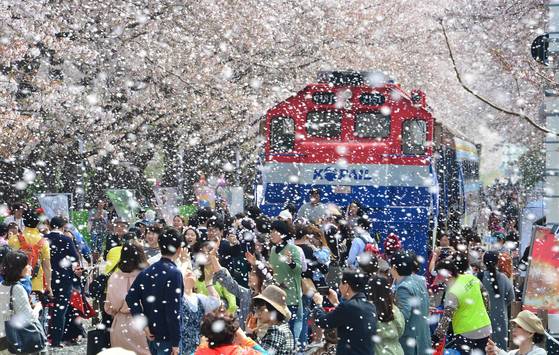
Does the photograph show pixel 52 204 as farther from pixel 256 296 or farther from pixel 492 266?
pixel 256 296

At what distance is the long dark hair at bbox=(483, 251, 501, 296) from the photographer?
32.7 ft

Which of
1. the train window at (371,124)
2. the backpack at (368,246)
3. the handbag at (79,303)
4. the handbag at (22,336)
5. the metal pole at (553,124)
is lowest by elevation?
the handbag at (79,303)

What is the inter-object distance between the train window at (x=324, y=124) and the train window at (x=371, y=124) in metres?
0.35

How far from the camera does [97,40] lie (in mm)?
22734

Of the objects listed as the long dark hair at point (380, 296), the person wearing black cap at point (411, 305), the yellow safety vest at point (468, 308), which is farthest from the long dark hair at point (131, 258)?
the yellow safety vest at point (468, 308)

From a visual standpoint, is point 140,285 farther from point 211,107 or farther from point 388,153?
point 211,107

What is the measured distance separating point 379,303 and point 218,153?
973 inches

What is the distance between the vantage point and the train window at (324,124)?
61.9 feet

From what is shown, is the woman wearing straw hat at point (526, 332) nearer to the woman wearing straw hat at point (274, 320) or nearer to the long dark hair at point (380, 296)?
the long dark hair at point (380, 296)

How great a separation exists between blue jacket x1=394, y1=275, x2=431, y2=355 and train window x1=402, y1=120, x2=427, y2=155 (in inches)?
400

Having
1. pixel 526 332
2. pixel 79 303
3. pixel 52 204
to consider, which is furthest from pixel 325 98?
pixel 526 332

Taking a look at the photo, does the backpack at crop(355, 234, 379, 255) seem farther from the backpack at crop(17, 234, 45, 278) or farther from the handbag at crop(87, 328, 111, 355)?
the handbag at crop(87, 328, 111, 355)

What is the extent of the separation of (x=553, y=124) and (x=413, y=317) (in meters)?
1.90

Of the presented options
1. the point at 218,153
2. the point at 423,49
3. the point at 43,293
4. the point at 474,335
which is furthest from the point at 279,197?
the point at 423,49
